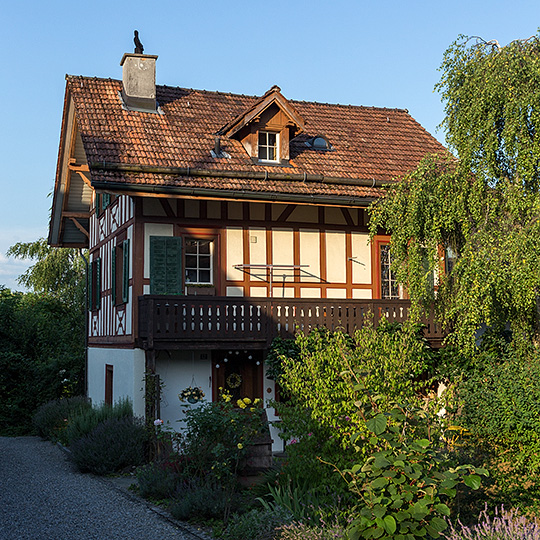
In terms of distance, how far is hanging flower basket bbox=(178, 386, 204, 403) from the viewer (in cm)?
1565

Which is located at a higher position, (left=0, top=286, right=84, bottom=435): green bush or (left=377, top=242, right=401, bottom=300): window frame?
(left=377, top=242, right=401, bottom=300): window frame

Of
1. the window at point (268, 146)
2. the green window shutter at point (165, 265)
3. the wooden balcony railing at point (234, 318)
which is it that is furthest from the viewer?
the window at point (268, 146)

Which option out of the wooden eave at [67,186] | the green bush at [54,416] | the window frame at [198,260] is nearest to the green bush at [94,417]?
the window frame at [198,260]

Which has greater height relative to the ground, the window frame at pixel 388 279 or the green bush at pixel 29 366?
the window frame at pixel 388 279

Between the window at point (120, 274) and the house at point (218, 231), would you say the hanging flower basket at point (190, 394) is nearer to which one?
the house at point (218, 231)

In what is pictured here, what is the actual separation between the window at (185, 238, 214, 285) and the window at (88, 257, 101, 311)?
17.4ft

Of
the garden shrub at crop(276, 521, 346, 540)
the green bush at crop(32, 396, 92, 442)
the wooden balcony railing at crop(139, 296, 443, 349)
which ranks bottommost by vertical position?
the green bush at crop(32, 396, 92, 442)

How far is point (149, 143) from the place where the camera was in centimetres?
1672

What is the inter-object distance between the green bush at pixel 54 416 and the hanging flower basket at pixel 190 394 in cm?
493

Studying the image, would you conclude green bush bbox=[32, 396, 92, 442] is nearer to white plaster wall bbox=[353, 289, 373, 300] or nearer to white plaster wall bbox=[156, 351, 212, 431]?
white plaster wall bbox=[156, 351, 212, 431]

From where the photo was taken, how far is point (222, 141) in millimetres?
17562

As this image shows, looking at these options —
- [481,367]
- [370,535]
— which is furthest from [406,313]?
[370,535]

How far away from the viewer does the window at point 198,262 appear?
16.4m

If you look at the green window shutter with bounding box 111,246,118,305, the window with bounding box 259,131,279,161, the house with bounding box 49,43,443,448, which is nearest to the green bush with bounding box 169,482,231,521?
the house with bounding box 49,43,443,448
